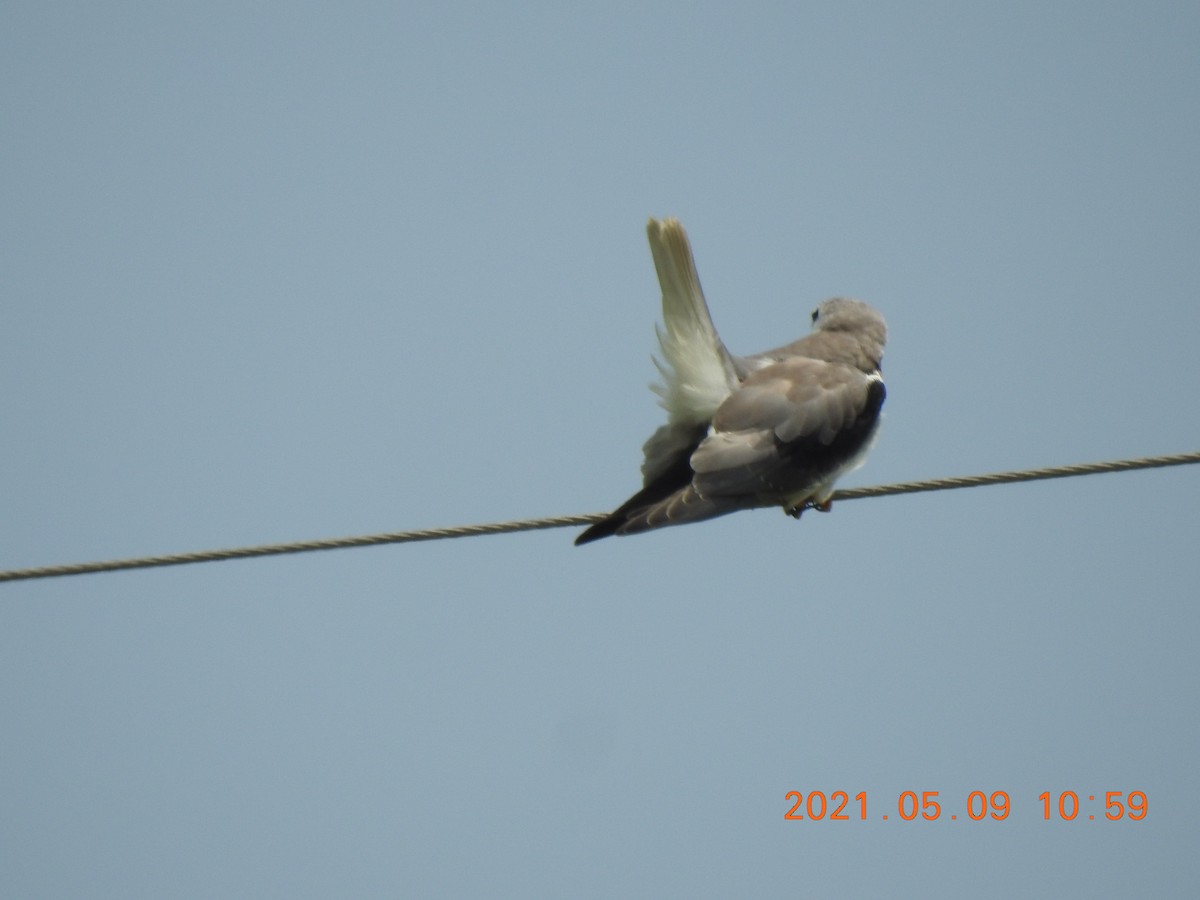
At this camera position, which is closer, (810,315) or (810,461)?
(810,461)

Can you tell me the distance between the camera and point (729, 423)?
6.04m

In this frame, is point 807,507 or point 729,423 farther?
point 807,507

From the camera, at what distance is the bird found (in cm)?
586

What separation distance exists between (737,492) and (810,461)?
50cm

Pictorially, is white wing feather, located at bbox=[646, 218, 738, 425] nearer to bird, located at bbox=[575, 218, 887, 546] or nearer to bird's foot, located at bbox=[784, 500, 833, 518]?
bird, located at bbox=[575, 218, 887, 546]

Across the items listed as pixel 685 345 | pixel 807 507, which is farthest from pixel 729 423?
pixel 807 507

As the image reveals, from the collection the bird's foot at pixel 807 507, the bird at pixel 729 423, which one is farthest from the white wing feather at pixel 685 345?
the bird's foot at pixel 807 507

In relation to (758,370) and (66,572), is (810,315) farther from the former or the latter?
(66,572)

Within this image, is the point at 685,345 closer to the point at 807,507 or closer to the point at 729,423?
the point at 729,423

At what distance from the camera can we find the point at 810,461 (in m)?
6.21

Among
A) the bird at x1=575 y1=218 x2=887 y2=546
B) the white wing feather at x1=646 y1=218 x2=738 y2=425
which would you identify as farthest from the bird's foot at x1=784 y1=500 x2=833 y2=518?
the white wing feather at x1=646 y1=218 x2=738 y2=425

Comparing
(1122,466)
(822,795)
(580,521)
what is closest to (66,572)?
(580,521)

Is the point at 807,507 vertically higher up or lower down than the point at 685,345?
lower down

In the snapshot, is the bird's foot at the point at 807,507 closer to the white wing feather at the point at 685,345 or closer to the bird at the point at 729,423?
the bird at the point at 729,423
